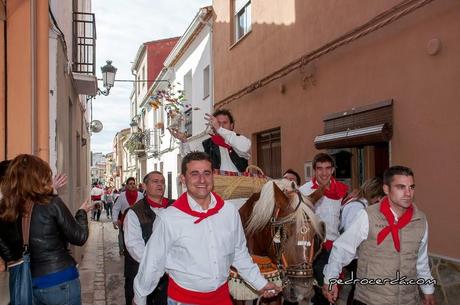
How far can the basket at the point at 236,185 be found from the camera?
4.35 m

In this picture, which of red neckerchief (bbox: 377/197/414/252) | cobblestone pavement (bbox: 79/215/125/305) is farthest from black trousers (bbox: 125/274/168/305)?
cobblestone pavement (bbox: 79/215/125/305)

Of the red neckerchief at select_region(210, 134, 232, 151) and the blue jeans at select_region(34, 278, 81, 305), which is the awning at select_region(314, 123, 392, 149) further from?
the blue jeans at select_region(34, 278, 81, 305)

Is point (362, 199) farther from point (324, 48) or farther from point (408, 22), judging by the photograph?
point (324, 48)

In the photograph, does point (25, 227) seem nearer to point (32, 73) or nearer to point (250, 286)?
point (250, 286)

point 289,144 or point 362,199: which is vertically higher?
point 289,144

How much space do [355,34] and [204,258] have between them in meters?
5.72

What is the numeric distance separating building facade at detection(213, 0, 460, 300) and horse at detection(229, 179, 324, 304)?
266 centimetres

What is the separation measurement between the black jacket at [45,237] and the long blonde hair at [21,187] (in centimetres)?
6

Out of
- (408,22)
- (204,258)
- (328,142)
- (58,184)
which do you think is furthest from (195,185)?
(328,142)

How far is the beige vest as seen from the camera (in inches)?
135

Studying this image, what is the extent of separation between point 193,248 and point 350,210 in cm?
235

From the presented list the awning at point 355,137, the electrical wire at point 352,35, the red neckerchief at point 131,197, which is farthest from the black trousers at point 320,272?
the red neckerchief at point 131,197

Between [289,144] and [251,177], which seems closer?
[251,177]

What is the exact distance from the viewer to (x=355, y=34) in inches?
302
